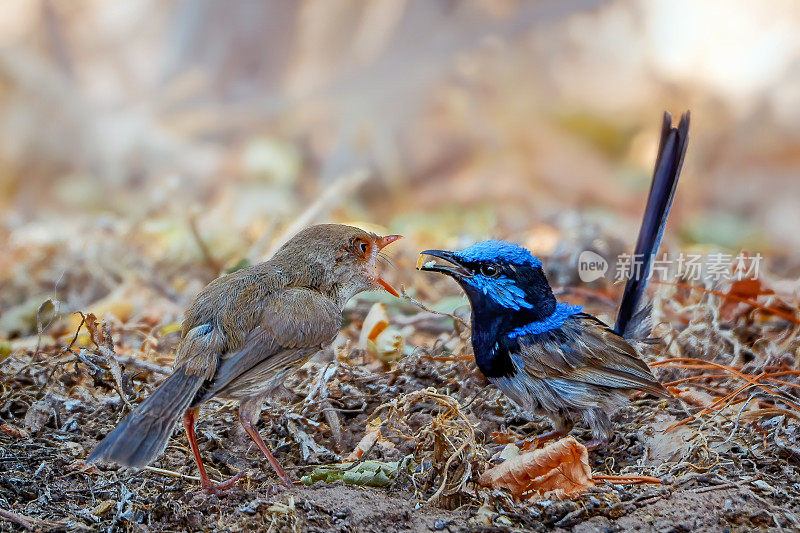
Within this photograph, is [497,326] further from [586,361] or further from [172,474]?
[172,474]

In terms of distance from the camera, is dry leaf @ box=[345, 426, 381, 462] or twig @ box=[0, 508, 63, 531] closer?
twig @ box=[0, 508, 63, 531]

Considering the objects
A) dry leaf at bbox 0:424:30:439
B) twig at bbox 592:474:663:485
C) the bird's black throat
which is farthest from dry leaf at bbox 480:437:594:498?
dry leaf at bbox 0:424:30:439

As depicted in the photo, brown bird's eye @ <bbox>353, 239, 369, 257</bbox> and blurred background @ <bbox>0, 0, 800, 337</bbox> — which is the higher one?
blurred background @ <bbox>0, 0, 800, 337</bbox>

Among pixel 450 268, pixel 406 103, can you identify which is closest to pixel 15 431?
pixel 450 268

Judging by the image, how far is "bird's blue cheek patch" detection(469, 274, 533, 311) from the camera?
354cm

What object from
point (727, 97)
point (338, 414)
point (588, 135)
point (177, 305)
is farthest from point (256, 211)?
point (727, 97)

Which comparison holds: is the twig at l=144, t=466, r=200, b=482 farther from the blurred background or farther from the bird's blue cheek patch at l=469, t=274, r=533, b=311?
the blurred background

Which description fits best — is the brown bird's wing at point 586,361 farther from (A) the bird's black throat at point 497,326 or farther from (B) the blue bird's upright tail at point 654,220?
(B) the blue bird's upright tail at point 654,220

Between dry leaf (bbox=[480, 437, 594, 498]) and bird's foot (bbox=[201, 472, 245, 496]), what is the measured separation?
0.94m

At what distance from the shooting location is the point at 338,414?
3.84 meters

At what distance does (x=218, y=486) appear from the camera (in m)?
3.13

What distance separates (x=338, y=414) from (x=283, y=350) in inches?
26.2

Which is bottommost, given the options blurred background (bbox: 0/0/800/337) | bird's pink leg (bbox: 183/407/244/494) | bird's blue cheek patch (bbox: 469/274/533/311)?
bird's pink leg (bbox: 183/407/244/494)

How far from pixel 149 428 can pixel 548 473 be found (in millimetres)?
1376
